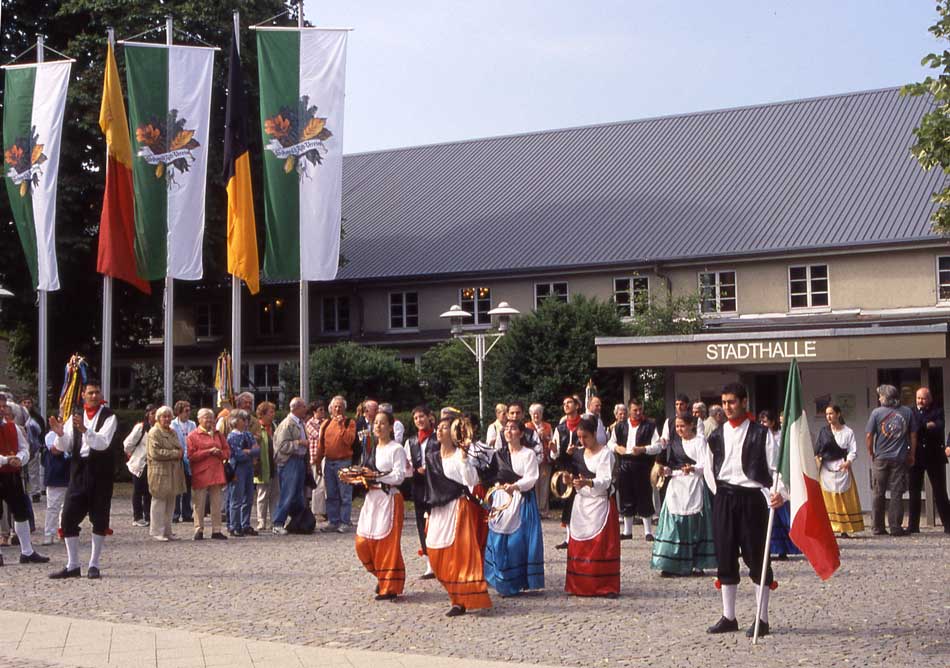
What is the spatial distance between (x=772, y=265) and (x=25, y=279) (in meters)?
22.3

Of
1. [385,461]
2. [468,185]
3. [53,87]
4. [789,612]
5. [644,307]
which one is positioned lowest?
[789,612]

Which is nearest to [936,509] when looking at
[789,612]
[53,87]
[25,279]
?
[789,612]

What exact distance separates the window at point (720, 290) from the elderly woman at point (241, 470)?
79.1 ft

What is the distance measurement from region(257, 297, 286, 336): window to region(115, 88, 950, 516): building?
8 cm

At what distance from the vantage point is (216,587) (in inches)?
524

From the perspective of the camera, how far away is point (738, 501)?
34.2 feet

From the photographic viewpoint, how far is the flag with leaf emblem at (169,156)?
2320cm

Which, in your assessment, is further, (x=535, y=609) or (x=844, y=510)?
(x=844, y=510)

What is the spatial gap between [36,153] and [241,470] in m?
8.93

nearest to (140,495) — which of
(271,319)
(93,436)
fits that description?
(93,436)

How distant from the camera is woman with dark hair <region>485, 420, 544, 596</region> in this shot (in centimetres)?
1248

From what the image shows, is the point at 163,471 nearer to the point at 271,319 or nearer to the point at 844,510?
the point at 844,510

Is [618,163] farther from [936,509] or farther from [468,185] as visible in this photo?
[936,509]

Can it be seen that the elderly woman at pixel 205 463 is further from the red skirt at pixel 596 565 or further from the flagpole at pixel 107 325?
the red skirt at pixel 596 565
